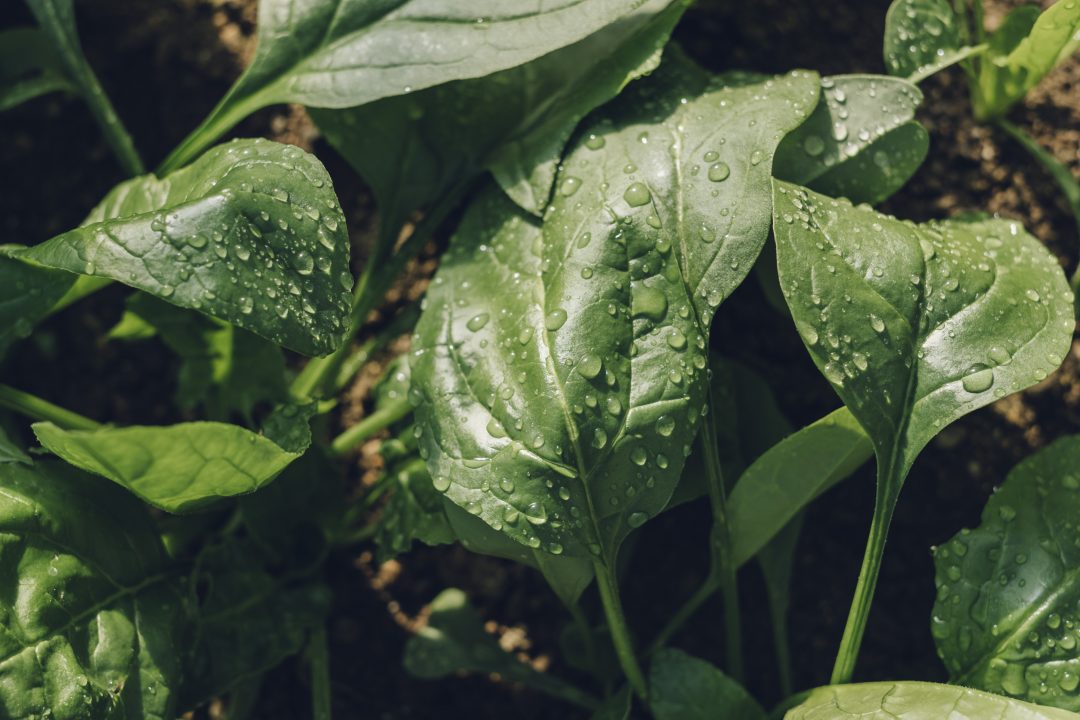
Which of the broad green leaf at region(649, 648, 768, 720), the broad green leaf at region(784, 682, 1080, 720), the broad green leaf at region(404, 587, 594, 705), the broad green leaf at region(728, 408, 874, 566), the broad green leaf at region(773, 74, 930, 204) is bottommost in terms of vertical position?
the broad green leaf at region(404, 587, 594, 705)

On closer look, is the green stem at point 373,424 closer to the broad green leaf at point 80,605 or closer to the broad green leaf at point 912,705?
the broad green leaf at point 80,605

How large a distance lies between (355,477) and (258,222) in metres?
0.53

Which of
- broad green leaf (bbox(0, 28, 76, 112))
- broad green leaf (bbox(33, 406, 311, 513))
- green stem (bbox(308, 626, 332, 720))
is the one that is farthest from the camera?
broad green leaf (bbox(0, 28, 76, 112))

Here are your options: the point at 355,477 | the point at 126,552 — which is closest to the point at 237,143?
the point at 126,552

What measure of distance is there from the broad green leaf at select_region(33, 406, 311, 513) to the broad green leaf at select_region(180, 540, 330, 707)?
7.0 inches

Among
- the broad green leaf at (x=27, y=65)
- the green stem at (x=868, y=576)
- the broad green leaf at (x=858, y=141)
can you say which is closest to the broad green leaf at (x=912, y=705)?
the green stem at (x=868, y=576)

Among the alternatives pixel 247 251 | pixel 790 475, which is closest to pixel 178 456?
pixel 247 251

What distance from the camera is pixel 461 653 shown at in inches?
42.4

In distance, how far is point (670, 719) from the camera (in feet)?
2.97

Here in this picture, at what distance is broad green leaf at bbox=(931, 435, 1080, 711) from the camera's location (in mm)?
836

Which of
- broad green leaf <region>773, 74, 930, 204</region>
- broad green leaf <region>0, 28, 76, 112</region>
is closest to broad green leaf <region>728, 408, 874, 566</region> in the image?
broad green leaf <region>773, 74, 930, 204</region>

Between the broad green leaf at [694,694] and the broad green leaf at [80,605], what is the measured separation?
1.50ft

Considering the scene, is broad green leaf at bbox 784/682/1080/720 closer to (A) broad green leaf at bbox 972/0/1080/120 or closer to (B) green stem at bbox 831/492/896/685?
(B) green stem at bbox 831/492/896/685

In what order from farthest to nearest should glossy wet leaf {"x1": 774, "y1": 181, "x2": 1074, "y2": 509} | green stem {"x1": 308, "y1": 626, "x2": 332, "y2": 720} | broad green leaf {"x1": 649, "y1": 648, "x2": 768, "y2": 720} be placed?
green stem {"x1": 308, "y1": 626, "x2": 332, "y2": 720} → broad green leaf {"x1": 649, "y1": 648, "x2": 768, "y2": 720} → glossy wet leaf {"x1": 774, "y1": 181, "x2": 1074, "y2": 509}
